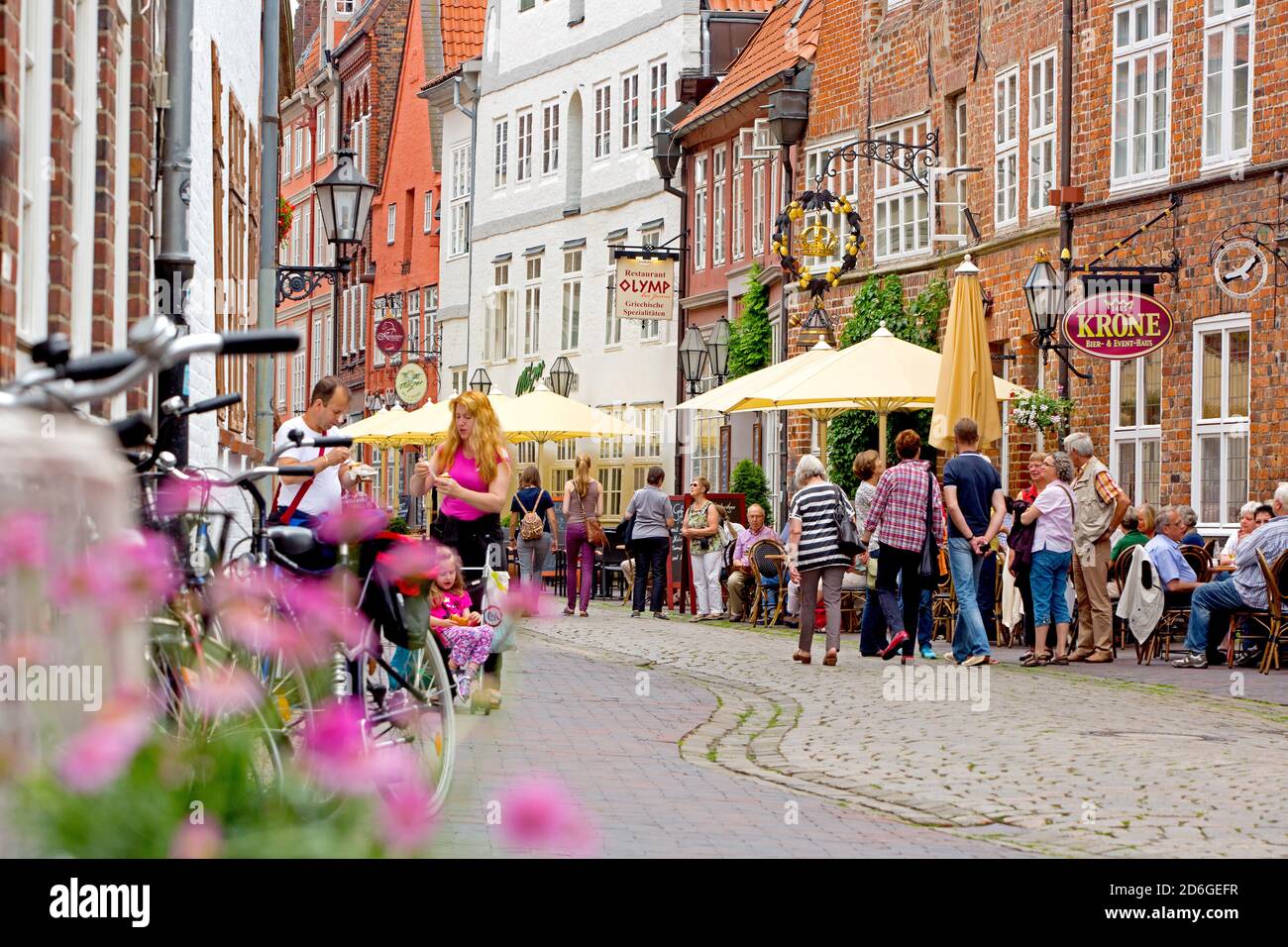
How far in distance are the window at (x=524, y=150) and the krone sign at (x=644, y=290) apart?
11.5 m

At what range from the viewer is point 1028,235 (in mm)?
24094

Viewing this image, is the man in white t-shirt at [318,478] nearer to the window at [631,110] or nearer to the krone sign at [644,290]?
the krone sign at [644,290]

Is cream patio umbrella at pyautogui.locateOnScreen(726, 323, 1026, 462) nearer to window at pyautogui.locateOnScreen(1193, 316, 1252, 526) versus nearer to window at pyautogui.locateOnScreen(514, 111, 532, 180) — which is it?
window at pyautogui.locateOnScreen(1193, 316, 1252, 526)

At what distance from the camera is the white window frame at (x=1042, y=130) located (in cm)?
2400

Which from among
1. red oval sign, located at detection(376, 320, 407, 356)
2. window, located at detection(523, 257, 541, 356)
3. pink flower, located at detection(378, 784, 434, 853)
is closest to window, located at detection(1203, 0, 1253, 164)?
pink flower, located at detection(378, 784, 434, 853)

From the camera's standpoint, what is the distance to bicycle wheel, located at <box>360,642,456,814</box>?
21.3ft

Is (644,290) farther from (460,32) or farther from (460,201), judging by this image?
(460,32)

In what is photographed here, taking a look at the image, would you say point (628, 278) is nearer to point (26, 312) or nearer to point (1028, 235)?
point (1028, 235)

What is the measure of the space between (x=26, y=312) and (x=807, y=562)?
25.4 feet

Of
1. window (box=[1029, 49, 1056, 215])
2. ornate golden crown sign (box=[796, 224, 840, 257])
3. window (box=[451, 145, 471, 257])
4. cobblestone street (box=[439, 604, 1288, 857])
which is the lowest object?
cobblestone street (box=[439, 604, 1288, 857])

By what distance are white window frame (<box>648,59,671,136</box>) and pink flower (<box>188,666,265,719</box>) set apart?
122 feet

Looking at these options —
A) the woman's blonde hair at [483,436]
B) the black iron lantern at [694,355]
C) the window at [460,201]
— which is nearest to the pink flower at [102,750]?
the woman's blonde hair at [483,436]
